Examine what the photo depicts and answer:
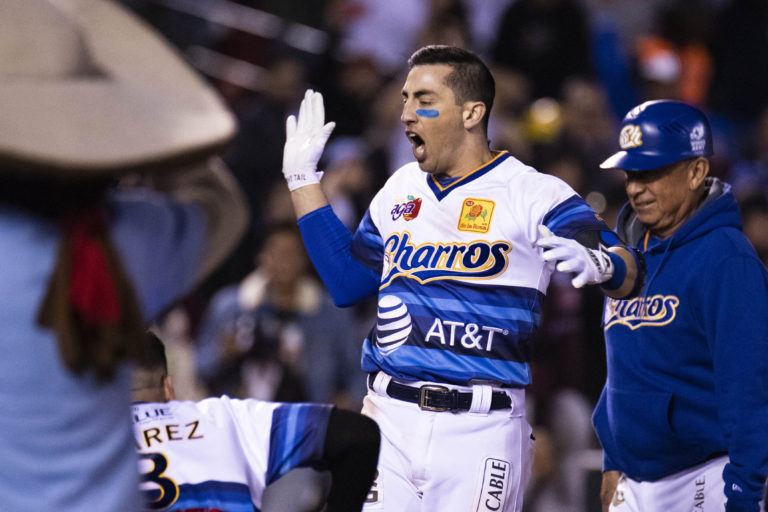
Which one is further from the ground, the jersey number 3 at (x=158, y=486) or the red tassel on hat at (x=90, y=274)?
the red tassel on hat at (x=90, y=274)

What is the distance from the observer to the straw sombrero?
6.67 feet

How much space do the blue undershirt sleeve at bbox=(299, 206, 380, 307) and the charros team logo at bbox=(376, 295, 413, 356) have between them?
0.36 meters

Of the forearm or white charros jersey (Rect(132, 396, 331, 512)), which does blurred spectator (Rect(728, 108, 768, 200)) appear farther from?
white charros jersey (Rect(132, 396, 331, 512))

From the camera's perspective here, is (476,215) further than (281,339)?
No

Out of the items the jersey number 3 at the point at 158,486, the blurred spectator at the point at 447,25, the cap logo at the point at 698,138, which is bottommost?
the jersey number 3 at the point at 158,486

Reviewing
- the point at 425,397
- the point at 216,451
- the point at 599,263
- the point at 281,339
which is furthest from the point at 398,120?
the point at 216,451

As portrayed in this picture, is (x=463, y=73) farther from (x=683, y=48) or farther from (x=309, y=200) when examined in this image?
(x=683, y=48)

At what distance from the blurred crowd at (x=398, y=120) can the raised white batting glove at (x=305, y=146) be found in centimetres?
249

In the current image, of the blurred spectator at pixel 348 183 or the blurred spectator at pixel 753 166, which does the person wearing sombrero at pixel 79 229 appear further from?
the blurred spectator at pixel 753 166

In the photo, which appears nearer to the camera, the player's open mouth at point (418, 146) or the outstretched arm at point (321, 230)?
the player's open mouth at point (418, 146)

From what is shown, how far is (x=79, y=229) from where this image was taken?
7.12ft

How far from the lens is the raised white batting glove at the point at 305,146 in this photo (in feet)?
15.2

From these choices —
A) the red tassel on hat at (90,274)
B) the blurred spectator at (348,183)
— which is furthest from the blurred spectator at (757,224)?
the red tassel on hat at (90,274)

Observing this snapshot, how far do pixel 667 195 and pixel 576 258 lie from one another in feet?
3.23
